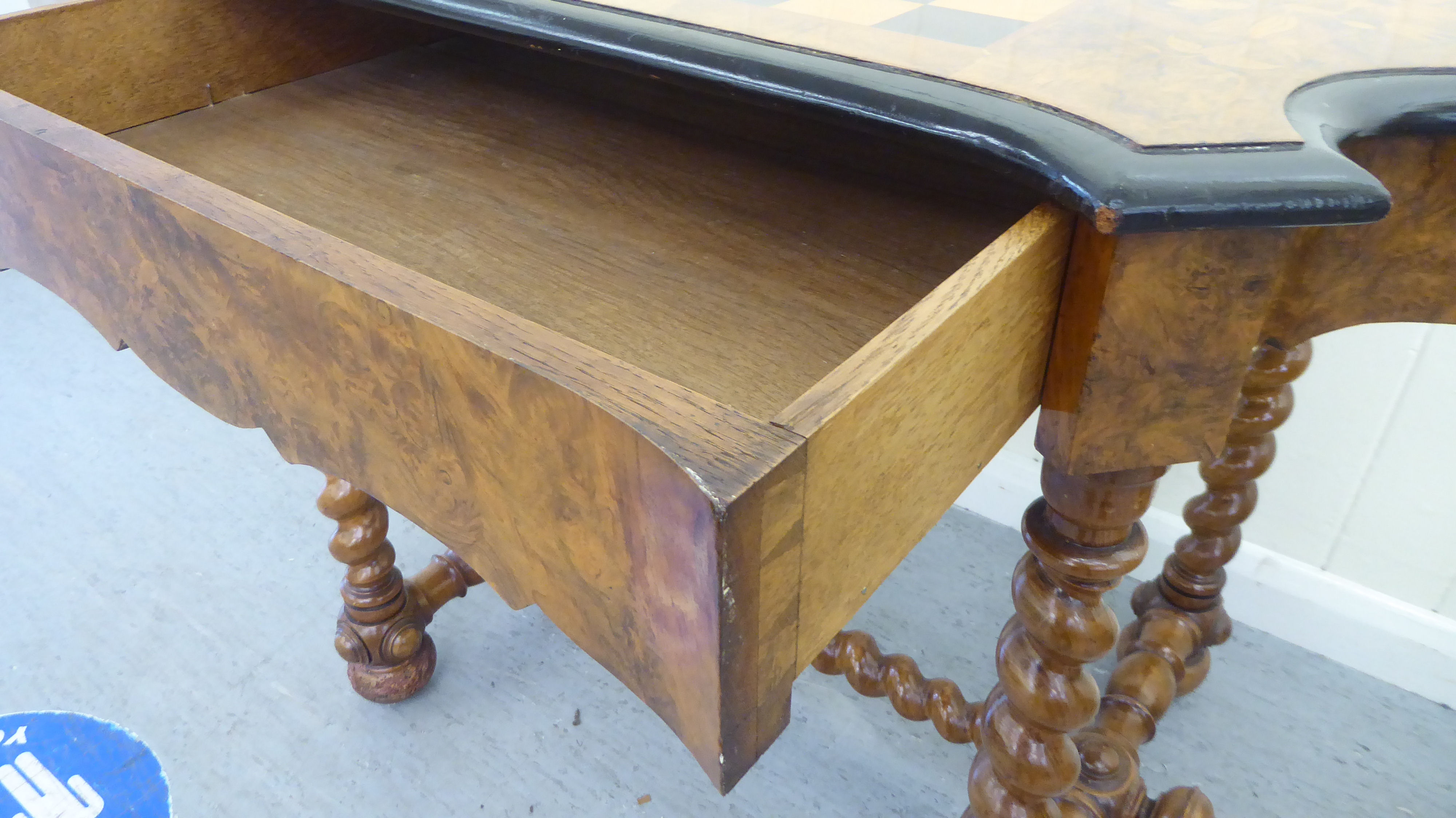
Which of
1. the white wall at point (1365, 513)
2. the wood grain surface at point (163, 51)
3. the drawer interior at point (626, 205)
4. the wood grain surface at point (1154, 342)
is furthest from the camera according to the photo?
the white wall at point (1365, 513)

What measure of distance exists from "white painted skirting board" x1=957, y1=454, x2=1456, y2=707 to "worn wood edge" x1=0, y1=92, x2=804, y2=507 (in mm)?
836

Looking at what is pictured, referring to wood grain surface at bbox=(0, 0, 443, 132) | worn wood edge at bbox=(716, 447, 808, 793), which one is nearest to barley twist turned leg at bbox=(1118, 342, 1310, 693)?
worn wood edge at bbox=(716, 447, 808, 793)

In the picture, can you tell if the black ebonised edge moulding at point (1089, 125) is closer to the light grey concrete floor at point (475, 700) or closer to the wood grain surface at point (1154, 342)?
the wood grain surface at point (1154, 342)

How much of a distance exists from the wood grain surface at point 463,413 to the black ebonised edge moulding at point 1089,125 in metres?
0.19

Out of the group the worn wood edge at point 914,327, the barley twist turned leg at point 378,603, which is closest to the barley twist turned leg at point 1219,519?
the worn wood edge at point 914,327

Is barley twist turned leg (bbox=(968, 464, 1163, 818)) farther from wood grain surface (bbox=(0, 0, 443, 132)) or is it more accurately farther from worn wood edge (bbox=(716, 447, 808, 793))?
wood grain surface (bbox=(0, 0, 443, 132))

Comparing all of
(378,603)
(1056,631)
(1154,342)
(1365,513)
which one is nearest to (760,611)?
(1154,342)

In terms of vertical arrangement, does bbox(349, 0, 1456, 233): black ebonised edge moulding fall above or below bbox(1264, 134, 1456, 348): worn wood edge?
above

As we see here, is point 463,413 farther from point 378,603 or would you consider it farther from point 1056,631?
point 378,603

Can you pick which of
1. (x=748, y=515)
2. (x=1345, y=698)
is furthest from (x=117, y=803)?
(x=1345, y=698)

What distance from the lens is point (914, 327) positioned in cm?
34

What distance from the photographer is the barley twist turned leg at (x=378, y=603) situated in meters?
0.95

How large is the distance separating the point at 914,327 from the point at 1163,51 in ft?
0.92

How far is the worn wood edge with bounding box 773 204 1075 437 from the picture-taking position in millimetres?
302
